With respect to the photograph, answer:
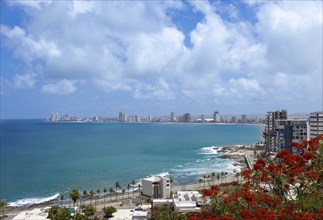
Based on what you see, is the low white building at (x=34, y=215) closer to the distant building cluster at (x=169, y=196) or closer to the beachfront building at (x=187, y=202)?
the distant building cluster at (x=169, y=196)

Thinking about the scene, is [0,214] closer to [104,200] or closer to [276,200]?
[104,200]

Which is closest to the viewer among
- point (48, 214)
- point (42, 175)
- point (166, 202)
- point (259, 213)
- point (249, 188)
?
point (259, 213)

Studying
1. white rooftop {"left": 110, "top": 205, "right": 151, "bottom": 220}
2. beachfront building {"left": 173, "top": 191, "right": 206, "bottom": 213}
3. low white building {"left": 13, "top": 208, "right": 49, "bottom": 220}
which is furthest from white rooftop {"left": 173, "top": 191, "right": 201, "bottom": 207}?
low white building {"left": 13, "top": 208, "right": 49, "bottom": 220}

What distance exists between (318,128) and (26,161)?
65403 millimetres

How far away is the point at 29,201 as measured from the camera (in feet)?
150

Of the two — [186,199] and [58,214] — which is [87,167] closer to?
[186,199]

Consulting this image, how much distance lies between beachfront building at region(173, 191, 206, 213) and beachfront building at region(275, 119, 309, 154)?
32.4 m

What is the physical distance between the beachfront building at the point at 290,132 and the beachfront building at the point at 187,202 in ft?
106

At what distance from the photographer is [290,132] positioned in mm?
64625

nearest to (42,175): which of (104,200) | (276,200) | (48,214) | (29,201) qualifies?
(29,201)

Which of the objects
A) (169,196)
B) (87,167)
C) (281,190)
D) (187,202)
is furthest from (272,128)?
(281,190)

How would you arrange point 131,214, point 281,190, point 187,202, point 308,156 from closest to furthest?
point 281,190
point 308,156
point 131,214
point 187,202

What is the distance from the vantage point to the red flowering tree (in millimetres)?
11763

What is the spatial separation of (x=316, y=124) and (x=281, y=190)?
186 ft
